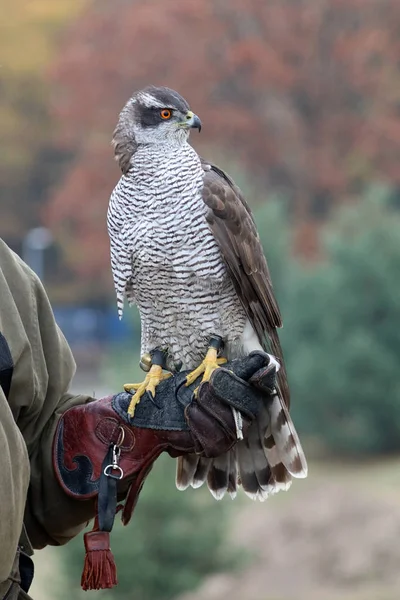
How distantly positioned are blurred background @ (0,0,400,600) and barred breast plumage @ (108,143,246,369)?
4098mm

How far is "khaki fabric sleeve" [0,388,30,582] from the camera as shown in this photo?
2.41 meters

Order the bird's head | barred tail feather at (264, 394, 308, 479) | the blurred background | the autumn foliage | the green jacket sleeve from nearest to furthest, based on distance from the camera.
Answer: the green jacket sleeve, barred tail feather at (264, 394, 308, 479), the bird's head, the blurred background, the autumn foliage

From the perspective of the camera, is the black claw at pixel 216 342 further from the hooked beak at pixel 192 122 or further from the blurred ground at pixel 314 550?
the blurred ground at pixel 314 550

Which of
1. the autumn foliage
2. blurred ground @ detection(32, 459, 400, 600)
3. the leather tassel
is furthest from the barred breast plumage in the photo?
the autumn foliage

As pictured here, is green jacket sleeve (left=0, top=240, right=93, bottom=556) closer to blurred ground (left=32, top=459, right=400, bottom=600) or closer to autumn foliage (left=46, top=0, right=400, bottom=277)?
blurred ground (left=32, top=459, right=400, bottom=600)

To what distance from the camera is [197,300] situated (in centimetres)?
336

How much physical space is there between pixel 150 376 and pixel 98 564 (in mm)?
669

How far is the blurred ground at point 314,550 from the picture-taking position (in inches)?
363

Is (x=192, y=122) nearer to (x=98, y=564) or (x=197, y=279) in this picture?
(x=197, y=279)

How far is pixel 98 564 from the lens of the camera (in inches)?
109

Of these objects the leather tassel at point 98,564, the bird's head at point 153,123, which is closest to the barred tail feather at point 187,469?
the leather tassel at point 98,564

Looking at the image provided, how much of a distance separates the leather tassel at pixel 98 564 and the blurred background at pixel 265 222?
4.62 meters

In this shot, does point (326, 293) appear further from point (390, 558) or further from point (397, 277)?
point (390, 558)

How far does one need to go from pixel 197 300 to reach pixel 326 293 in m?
9.46
